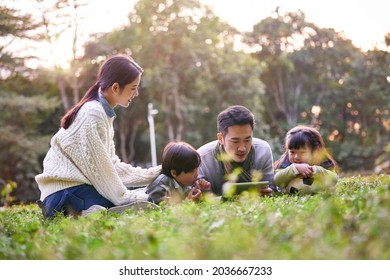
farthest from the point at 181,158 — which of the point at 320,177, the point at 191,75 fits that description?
the point at 191,75

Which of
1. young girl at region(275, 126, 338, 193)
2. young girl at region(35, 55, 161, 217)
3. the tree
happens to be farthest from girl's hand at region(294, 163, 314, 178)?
the tree

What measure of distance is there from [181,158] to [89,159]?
2.37 feet

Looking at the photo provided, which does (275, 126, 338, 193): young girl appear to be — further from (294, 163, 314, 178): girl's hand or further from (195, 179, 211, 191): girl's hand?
(195, 179, 211, 191): girl's hand

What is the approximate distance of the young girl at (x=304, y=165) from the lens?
4.90 metres

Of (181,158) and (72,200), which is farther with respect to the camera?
(181,158)

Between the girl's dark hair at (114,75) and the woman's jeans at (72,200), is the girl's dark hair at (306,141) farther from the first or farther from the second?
the woman's jeans at (72,200)

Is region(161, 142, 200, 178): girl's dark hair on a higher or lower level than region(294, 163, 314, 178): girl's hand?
higher

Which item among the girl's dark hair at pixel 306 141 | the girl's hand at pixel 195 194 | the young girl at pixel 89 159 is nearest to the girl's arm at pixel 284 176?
the girl's dark hair at pixel 306 141

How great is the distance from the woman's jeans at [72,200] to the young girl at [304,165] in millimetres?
1490

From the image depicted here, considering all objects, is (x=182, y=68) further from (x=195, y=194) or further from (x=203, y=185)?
(x=195, y=194)

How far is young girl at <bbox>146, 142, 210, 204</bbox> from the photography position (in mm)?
4820

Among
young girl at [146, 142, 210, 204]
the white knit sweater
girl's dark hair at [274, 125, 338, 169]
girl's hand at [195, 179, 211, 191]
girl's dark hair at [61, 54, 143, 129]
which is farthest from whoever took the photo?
girl's dark hair at [274, 125, 338, 169]

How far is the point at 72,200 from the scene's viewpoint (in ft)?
15.0

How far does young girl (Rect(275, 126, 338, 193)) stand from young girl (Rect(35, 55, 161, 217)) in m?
1.16
